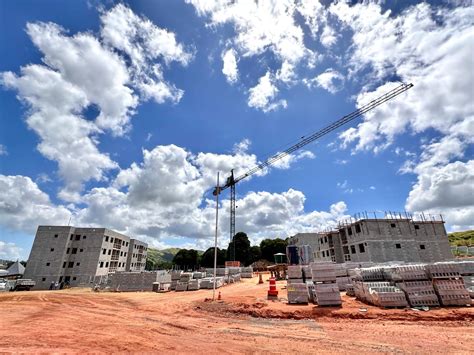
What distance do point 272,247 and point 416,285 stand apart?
6930cm

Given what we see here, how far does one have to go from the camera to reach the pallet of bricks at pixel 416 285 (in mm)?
10906

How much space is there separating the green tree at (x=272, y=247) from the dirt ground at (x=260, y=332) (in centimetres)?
6753

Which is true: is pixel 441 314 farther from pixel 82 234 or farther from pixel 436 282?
pixel 82 234

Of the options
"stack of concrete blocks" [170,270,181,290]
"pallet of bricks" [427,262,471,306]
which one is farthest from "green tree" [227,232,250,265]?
"pallet of bricks" [427,262,471,306]

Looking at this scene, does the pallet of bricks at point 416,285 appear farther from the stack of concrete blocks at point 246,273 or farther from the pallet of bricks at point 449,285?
the stack of concrete blocks at point 246,273

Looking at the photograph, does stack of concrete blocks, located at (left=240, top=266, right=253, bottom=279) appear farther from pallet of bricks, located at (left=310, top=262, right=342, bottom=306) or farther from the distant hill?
the distant hill

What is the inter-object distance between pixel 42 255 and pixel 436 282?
5991 centimetres

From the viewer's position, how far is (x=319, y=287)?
12312 mm

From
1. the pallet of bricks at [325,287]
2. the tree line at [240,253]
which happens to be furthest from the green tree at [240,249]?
the pallet of bricks at [325,287]

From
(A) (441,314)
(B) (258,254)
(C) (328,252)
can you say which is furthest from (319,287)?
(B) (258,254)

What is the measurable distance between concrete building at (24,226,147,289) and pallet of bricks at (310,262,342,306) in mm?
49218

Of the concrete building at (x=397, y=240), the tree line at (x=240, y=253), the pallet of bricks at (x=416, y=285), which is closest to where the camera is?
the pallet of bricks at (x=416, y=285)

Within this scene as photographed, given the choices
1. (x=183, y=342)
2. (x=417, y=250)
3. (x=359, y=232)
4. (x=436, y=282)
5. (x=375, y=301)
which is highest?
(x=359, y=232)

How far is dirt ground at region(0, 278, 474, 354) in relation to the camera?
663cm
